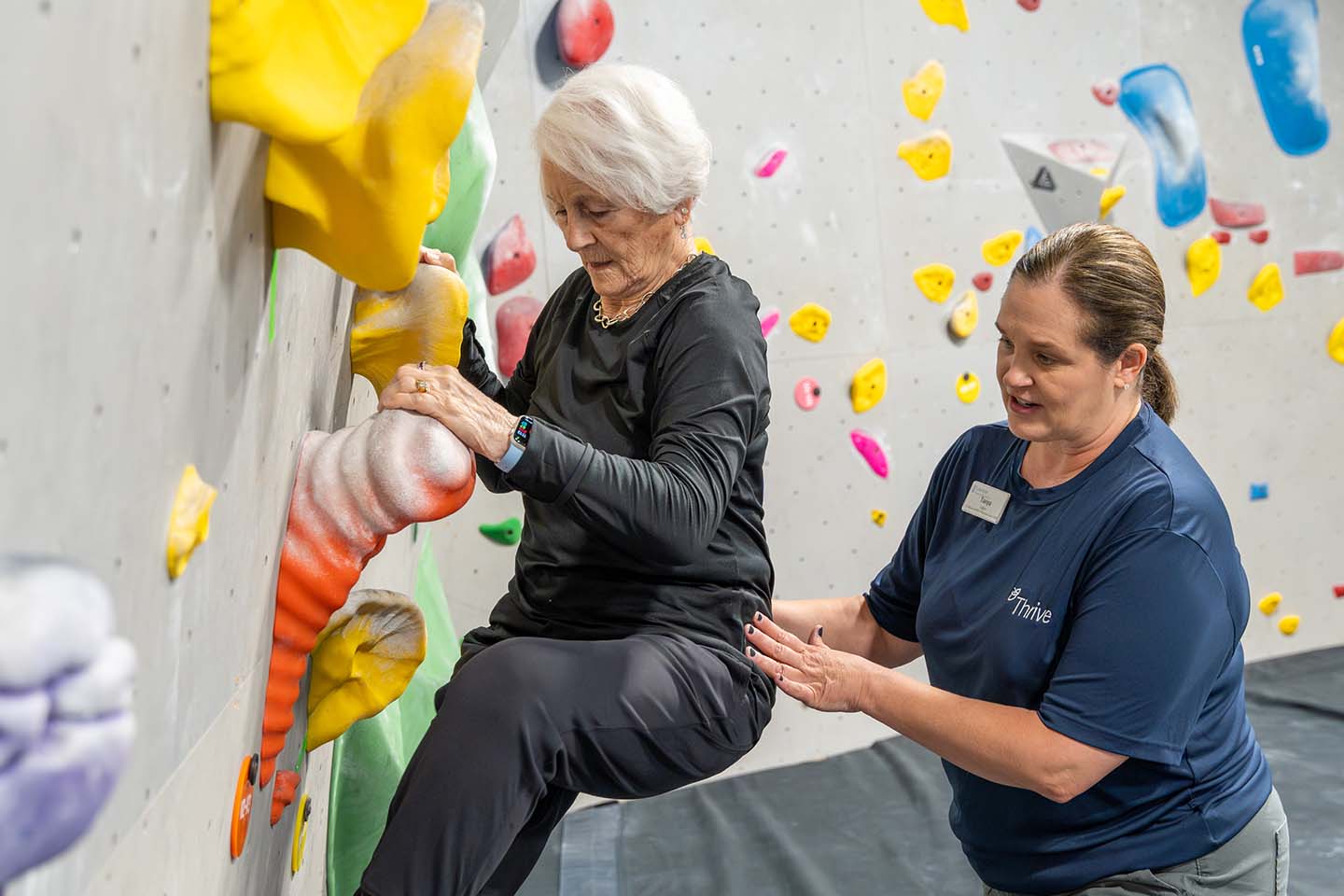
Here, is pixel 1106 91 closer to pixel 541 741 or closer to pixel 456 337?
pixel 456 337

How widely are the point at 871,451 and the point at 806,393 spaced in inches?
10.6

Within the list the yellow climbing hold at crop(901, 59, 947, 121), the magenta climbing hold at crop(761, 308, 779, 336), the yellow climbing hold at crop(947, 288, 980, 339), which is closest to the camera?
the magenta climbing hold at crop(761, 308, 779, 336)

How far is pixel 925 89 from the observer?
3.45 metres

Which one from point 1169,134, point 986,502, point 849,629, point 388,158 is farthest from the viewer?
point 1169,134

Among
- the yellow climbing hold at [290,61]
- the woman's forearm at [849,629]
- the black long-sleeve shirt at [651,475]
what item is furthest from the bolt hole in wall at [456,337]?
the woman's forearm at [849,629]

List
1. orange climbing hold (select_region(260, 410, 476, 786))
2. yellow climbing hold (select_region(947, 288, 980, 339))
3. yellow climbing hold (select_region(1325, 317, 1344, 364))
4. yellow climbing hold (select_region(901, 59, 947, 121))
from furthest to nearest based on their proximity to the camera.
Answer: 1. yellow climbing hold (select_region(1325, 317, 1344, 364))
2. yellow climbing hold (select_region(947, 288, 980, 339))
3. yellow climbing hold (select_region(901, 59, 947, 121))
4. orange climbing hold (select_region(260, 410, 476, 786))

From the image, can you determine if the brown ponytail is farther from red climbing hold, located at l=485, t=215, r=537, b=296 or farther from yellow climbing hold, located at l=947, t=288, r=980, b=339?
yellow climbing hold, located at l=947, t=288, r=980, b=339

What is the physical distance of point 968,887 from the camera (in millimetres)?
2652

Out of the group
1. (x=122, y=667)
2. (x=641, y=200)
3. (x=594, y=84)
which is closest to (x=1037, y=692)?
(x=641, y=200)

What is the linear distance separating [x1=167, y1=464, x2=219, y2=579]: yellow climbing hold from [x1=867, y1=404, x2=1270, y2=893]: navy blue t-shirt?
105 centimetres

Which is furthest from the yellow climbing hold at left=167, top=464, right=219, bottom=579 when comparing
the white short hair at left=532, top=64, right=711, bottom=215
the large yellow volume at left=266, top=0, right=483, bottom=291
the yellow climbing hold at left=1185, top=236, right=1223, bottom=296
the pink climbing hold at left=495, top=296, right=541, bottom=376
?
the yellow climbing hold at left=1185, top=236, right=1223, bottom=296

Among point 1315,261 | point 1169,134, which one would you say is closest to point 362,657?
point 1169,134

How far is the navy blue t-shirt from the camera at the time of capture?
4.89ft

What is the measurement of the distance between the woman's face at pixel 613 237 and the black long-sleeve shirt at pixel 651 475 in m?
0.03
